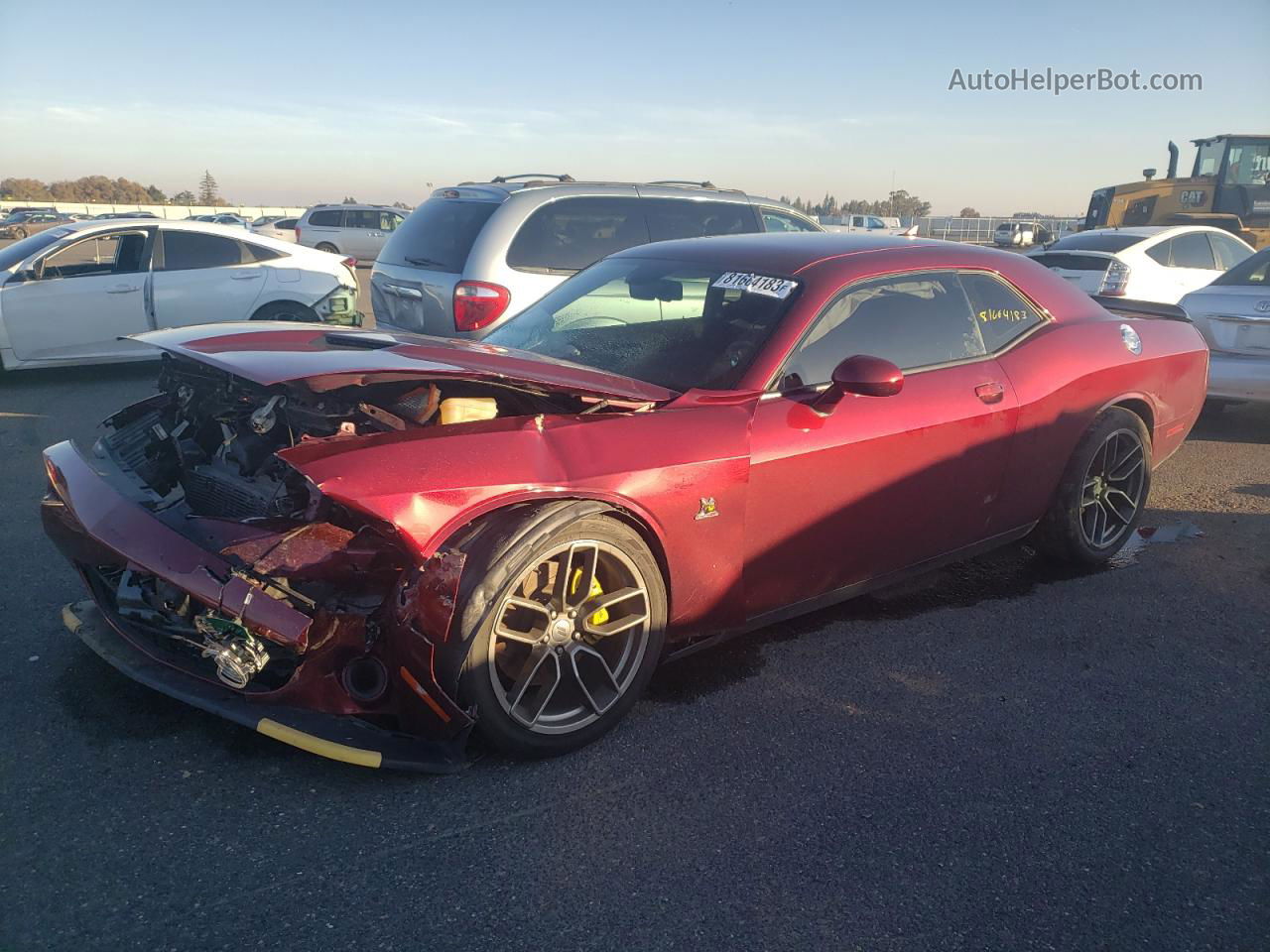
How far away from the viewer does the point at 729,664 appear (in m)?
3.53

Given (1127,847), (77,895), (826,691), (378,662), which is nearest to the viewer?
(77,895)

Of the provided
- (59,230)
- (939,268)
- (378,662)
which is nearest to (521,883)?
(378,662)

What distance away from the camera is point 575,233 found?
712 cm

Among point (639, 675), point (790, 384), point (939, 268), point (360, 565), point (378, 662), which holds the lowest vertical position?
point (639, 675)

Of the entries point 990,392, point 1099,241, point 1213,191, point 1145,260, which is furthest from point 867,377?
point 1213,191

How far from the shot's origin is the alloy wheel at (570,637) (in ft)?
9.12

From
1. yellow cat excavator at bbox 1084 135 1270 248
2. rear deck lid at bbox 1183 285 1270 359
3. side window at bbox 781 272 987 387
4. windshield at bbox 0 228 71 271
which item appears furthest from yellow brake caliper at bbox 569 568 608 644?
yellow cat excavator at bbox 1084 135 1270 248

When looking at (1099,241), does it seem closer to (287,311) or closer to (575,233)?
(575,233)

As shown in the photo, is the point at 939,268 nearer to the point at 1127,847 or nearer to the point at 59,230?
the point at 1127,847

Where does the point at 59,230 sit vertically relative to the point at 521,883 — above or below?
above

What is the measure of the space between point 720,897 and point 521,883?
1.64ft

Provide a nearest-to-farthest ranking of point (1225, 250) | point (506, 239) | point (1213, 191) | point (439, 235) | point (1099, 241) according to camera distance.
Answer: point (506, 239) → point (439, 235) → point (1099, 241) → point (1225, 250) → point (1213, 191)

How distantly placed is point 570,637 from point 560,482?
0.50 m

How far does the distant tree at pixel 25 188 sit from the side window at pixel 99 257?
290 ft
